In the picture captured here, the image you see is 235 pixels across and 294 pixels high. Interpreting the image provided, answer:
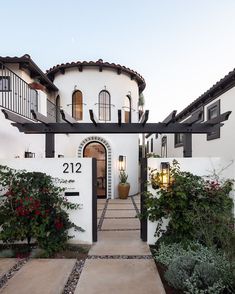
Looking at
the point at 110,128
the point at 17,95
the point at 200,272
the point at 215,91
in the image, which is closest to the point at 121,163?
the point at 215,91

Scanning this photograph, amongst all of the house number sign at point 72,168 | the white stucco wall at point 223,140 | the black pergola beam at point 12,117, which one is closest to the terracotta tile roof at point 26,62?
the black pergola beam at point 12,117

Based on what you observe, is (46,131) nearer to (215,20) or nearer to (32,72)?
(32,72)

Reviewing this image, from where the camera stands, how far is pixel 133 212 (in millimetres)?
8508

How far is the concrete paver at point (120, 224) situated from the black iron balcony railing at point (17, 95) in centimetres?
443

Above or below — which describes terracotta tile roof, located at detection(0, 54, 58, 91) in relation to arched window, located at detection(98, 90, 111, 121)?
above

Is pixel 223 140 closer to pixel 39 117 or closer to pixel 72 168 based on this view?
pixel 72 168

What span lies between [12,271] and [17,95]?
5529 millimetres

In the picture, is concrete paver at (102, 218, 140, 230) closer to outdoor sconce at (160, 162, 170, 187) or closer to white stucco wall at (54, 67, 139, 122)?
outdoor sconce at (160, 162, 170, 187)

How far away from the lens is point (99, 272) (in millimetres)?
3955

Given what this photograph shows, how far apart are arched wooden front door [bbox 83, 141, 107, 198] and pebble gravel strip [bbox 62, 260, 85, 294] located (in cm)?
788

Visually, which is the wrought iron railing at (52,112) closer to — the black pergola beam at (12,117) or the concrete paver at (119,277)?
the black pergola beam at (12,117)

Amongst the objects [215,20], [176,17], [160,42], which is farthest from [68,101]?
[215,20]

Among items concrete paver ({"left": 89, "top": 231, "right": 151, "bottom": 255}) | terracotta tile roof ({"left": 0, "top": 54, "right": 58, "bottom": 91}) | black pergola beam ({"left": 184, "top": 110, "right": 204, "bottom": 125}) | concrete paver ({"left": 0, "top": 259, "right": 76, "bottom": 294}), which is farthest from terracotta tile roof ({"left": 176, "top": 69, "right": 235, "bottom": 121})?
concrete paver ({"left": 0, "top": 259, "right": 76, "bottom": 294})

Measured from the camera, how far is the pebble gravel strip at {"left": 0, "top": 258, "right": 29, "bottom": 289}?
3.68 m
